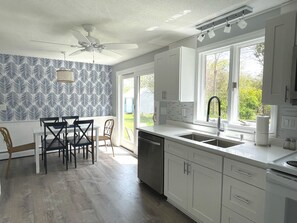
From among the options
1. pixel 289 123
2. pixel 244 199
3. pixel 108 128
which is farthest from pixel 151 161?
pixel 108 128

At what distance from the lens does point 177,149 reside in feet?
7.76

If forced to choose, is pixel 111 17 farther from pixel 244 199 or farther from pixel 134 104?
pixel 134 104

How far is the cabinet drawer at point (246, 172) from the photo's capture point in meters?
1.54

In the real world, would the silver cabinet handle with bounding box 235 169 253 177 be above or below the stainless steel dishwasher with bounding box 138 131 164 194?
above

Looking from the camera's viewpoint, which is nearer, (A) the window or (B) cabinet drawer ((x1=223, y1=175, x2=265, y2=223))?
(B) cabinet drawer ((x1=223, y1=175, x2=265, y2=223))

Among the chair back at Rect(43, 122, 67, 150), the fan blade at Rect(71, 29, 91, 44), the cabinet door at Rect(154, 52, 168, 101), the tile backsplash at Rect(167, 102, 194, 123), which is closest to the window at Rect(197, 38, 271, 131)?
the tile backsplash at Rect(167, 102, 194, 123)

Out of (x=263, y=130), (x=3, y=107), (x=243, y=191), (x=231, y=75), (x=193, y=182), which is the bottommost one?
(x=193, y=182)

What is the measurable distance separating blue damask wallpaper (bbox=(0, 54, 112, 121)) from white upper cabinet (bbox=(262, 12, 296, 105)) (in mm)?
4354

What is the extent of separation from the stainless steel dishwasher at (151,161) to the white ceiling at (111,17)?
1.48 metres

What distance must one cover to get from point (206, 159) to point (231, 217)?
54 cm

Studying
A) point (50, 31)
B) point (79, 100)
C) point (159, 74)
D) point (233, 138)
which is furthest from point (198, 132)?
point (79, 100)

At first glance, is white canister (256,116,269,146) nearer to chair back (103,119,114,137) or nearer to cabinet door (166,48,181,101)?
cabinet door (166,48,181,101)

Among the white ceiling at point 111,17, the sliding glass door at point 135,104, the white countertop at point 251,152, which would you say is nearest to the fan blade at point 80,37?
the white ceiling at point 111,17

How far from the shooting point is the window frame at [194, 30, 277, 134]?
7.35ft
